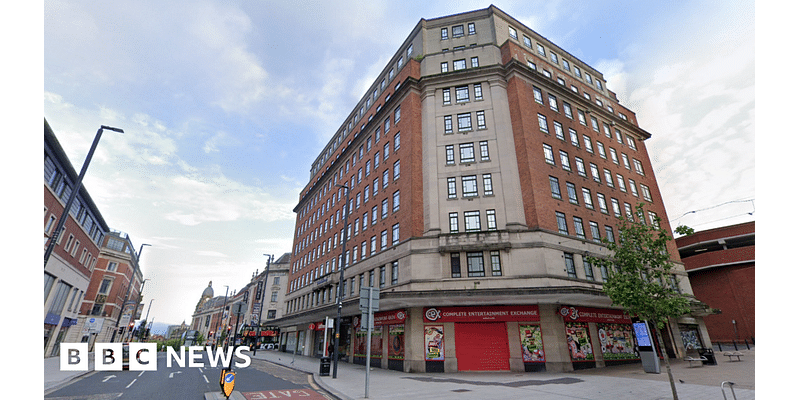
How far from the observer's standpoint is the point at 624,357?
2419 cm

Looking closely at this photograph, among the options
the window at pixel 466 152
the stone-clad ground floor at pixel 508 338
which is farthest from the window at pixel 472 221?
the stone-clad ground floor at pixel 508 338

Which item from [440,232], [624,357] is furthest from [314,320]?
[624,357]

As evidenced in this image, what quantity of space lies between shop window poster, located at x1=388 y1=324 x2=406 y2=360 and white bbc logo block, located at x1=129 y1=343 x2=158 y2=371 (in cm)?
1424

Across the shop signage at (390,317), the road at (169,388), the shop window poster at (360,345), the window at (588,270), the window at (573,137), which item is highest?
the window at (573,137)

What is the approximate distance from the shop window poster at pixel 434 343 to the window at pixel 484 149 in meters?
13.1

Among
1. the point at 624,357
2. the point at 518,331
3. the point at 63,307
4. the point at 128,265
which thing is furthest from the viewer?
the point at 128,265

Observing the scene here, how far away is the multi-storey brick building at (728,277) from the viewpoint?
127 feet

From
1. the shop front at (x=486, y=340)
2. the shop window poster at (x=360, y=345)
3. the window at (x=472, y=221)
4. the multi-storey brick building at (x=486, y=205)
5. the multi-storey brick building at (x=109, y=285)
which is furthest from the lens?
the multi-storey brick building at (x=109, y=285)

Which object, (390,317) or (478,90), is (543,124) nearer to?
(478,90)

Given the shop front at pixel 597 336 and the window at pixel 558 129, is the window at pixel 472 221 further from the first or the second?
the window at pixel 558 129

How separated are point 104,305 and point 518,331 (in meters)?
66.9

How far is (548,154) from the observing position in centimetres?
2819

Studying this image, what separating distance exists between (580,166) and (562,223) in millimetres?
7465

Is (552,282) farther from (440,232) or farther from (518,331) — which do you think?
(440,232)
